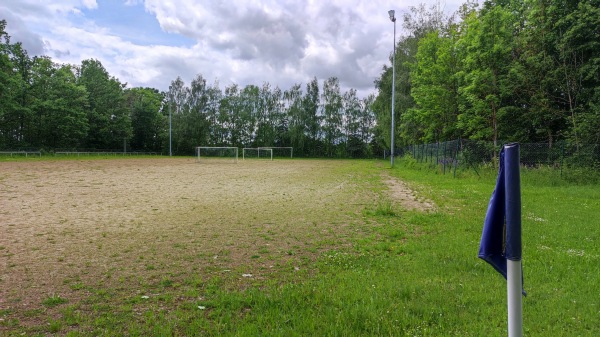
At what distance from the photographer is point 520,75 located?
21.0 metres

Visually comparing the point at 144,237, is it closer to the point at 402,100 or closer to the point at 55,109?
the point at 402,100

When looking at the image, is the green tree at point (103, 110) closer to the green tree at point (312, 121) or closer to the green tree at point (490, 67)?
the green tree at point (312, 121)

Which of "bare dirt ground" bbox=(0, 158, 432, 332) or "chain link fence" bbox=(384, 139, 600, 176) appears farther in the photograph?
"chain link fence" bbox=(384, 139, 600, 176)

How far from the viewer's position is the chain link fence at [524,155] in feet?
51.5

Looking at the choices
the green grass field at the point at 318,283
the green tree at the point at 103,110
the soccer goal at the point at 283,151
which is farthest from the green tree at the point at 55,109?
the green grass field at the point at 318,283

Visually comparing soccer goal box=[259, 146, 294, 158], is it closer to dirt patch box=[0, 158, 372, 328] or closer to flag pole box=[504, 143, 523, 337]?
dirt patch box=[0, 158, 372, 328]

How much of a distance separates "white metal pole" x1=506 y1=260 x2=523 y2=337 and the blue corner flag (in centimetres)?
5

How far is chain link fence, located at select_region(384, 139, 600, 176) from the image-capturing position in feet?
51.5

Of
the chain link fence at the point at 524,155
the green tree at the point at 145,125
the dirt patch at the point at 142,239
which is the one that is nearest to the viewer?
the dirt patch at the point at 142,239

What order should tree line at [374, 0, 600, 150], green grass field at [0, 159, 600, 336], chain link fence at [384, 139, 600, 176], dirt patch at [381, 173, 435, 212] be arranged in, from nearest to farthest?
green grass field at [0, 159, 600, 336]
dirt patch at [381, 173, 435, 212]
chain link fence at [384, 139, 600, 176]
tree line at [374, 0, 600, 150]

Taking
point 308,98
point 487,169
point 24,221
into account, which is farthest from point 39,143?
point 487,169

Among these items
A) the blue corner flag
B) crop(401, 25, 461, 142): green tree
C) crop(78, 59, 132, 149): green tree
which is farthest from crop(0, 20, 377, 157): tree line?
the blue corner flag

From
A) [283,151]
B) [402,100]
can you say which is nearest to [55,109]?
[283,151]

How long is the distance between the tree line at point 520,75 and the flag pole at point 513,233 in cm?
1845
